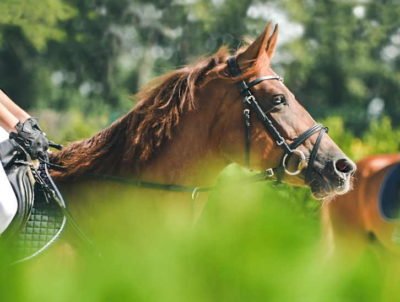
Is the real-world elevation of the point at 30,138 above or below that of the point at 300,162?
Answer: above

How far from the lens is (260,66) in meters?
3.22

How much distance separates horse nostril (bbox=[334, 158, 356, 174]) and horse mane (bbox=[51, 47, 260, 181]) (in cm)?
59

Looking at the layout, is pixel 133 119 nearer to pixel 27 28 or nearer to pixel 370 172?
pixel 370 172

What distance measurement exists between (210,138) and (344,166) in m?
0.52

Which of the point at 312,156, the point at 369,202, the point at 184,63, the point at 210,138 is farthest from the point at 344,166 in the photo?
the point at 369,202

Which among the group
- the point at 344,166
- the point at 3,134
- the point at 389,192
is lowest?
the point at 344,166

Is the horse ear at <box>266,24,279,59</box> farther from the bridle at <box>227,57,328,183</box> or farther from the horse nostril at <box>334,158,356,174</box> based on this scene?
the horse nostril at <box>334,158,356,174</box>

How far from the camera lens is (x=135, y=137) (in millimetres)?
3061

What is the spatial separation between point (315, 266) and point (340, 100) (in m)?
33.6

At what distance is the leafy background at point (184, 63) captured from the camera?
0.65 m

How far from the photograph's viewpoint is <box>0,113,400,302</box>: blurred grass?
0.63 m

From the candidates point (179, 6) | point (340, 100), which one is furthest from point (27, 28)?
point (340, 100)

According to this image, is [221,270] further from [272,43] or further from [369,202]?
[369,202]

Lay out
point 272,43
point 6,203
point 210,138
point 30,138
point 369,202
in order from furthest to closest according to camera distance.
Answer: point 369,202
point 272,43
point 210,138
point 30,138
point 6,203
